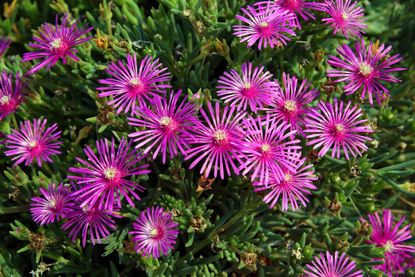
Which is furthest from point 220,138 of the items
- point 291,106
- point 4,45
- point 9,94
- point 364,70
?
point 4,45

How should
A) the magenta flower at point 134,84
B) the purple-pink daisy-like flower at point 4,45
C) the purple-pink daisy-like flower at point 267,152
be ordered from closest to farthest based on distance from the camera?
1. the purple-pink daisy-like flower at point 267,152
2. the magenta flower at point 134,84
3. the purple-pink daisy-like flower at point 4,45

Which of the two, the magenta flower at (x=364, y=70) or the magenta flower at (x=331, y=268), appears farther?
the magenta flower at (x=364, y=70)

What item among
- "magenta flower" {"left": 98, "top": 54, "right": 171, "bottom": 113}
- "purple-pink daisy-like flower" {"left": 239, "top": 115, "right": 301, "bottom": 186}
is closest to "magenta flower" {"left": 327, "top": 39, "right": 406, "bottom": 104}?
"purple-pink daisy-like flower" {"left": 239, "top": 115, "right": 301, "bottom": 186}

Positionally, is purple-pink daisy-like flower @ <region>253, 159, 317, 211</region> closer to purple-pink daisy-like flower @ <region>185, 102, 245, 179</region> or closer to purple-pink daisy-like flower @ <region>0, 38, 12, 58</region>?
purple-pink daisy-like flower @ <region>185, 102, 245, 179</region>

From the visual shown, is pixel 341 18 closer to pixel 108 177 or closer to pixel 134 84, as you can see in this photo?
pixel 134 84

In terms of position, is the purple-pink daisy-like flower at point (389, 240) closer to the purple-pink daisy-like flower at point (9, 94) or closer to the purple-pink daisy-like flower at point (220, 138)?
the purple-pink daisy-like flower at point (220, 138)

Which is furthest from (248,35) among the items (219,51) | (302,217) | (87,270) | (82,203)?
(87,270)

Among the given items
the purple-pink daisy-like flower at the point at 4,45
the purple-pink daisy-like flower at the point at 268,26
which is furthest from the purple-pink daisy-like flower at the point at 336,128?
the purple-pink daisy-like flower at the point at 4,45
